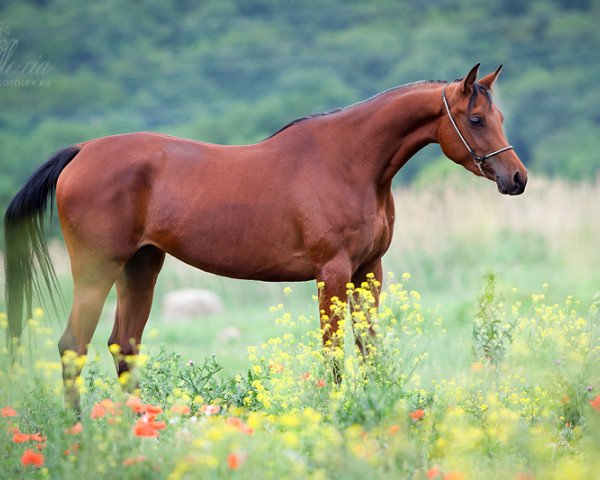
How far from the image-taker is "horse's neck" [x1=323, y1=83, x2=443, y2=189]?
5.70m

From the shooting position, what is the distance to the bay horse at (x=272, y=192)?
5586 mm

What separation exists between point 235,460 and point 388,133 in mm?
2722

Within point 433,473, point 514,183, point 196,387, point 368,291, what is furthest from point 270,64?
point 433,473

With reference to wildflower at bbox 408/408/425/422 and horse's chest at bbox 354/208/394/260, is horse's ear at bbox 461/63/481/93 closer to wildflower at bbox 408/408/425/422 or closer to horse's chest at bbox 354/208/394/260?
horse's chest at bbox 354/208/394/260

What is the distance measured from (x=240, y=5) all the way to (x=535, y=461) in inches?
2315

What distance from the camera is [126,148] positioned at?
5984 millimetres

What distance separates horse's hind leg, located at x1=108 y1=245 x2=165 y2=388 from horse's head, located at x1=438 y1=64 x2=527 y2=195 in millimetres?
2069

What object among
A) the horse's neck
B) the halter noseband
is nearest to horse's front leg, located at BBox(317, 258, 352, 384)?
the horse's neck

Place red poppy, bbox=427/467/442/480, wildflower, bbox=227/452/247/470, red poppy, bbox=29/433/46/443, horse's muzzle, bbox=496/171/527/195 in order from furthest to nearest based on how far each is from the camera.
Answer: horse's muzzle, bbox=496/171/527/195
red poppy, bbox=29/433/46/443
red poppy, bbox=427/467/442/480
wildflower, bbox=227/452/247/470

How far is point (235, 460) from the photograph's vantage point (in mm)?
3561

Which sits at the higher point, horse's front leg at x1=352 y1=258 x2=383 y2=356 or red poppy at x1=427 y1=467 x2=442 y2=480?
horse's front leg at x1=352 y1=258 x2=383 y2=356

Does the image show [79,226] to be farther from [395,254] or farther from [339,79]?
[339,79]

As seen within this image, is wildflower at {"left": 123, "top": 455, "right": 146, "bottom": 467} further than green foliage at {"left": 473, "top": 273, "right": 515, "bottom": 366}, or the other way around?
green foliage at {"left": 473, "top": 273, "right": 515, "bottom": 366}

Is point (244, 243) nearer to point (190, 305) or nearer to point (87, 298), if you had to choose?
point (87, 298)
